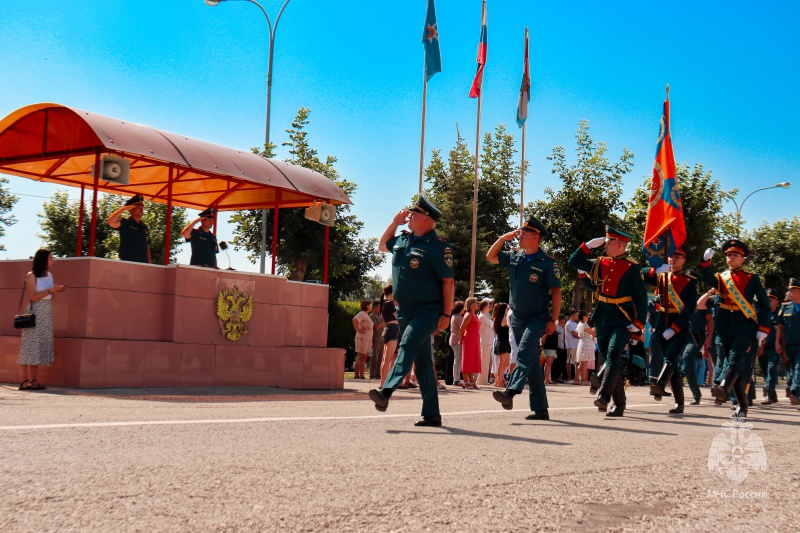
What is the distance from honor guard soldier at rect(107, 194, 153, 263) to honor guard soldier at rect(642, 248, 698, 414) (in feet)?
23.4

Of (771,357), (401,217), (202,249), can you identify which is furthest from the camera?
(771,357)

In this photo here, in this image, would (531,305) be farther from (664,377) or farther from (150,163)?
(150,163)

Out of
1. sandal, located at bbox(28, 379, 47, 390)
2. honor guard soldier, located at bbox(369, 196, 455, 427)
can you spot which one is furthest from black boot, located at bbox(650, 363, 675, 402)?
sandal, located at bbox(28, 379, 47, 390)

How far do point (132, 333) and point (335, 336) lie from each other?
894 inches

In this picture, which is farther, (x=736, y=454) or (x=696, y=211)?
(x=696, y=211)

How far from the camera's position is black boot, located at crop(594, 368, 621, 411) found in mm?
Result: 9977

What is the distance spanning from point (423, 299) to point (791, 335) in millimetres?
9457

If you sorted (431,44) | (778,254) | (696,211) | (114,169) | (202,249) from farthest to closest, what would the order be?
(778,254)
(696,211)
(431,44)
(202,249)
(114,169)

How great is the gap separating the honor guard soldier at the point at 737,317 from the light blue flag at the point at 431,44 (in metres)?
17.0

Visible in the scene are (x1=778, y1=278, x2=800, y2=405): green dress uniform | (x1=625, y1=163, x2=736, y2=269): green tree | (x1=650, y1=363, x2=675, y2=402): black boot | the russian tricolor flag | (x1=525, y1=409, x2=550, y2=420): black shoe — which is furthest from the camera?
(x1=625, y1=163, x2=736, y2=269): green tree

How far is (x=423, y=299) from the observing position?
7.96 m

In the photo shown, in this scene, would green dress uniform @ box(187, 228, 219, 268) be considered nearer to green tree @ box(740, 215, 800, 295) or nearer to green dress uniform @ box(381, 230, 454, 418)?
green dress uniform @ box(381, 230, 454, 418)

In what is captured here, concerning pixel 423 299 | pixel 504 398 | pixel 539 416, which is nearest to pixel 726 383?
pixel 539 416

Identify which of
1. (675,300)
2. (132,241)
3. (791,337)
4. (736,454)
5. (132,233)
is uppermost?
(132,233)
